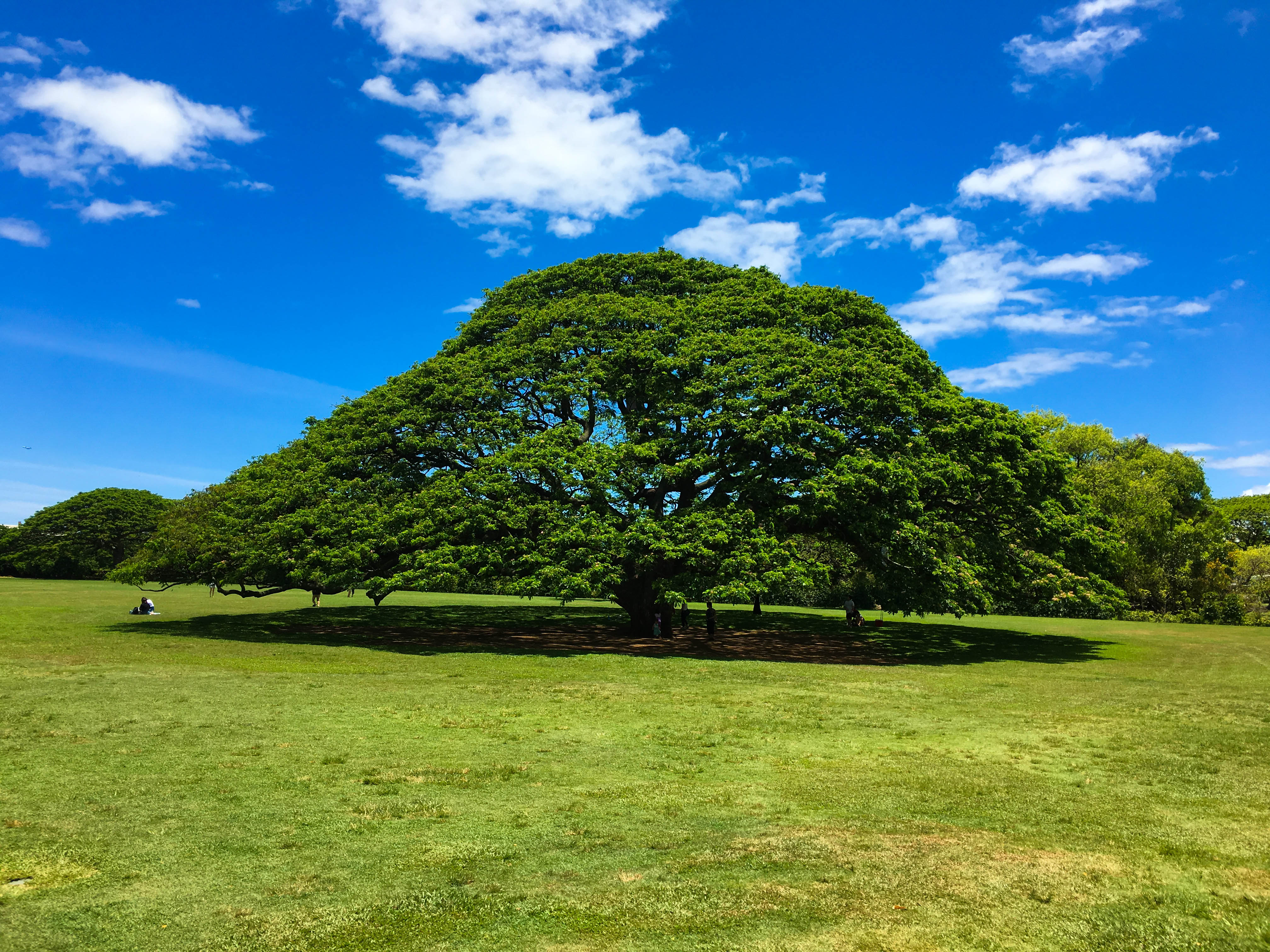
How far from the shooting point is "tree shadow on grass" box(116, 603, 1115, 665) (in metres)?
23.2

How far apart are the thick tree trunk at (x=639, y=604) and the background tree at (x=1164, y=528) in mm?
26629

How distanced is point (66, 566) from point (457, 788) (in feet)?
320

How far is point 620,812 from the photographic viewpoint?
25.3 ft

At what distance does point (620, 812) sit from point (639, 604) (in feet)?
66.5

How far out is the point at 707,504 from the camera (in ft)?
80.1

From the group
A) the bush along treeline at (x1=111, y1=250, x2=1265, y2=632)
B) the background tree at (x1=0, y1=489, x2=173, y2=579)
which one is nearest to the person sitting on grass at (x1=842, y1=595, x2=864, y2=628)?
the bush along treeline at (x1=111, y1=250, x2=1265, y2=632)

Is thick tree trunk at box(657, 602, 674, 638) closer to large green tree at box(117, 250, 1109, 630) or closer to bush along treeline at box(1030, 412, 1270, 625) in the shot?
large green tree at box(117, 250, 1109, 630)

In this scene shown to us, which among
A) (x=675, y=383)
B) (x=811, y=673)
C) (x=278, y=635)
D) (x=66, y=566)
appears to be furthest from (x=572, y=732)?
(x=66, y=566)

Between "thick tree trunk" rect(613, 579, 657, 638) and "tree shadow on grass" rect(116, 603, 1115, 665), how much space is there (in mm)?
399

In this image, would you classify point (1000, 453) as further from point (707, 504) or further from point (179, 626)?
point (179, 626)

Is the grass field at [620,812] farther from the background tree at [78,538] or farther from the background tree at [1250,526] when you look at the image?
A: the background tree at [78,538]

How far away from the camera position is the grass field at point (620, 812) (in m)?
5.28

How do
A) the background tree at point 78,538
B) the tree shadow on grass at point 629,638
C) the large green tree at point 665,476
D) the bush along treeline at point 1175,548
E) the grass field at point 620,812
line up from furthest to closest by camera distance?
the background tree at point 78,538 < the bush along treeline at point 1175,548 < the tree shadow on grass at point 629,638 < the large green tree at point 665,476 < the grass field at point 620,812

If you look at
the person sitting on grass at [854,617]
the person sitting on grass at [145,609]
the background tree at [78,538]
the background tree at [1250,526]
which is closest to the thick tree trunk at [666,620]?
the person sitting on grass at [854,617]
